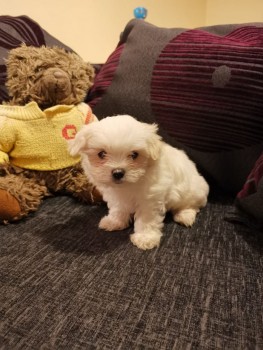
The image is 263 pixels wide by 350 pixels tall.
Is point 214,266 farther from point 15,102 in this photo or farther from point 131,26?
point 131,26

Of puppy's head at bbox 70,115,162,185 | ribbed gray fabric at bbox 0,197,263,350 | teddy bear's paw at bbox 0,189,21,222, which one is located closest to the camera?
ribbed gray fabric at bbox 0,197,263,350

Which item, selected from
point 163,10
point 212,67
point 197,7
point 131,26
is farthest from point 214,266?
point 197,7

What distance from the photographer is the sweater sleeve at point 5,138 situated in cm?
120

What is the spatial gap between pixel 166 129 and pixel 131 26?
21.2 inches

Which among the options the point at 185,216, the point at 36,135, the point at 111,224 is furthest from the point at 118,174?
the point at 36,135

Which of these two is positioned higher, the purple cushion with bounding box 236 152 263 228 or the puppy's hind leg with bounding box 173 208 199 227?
the purple cushion with bounding box 236 152 263 228

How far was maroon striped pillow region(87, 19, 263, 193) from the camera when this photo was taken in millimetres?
1159

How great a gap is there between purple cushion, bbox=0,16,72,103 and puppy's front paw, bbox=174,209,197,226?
0.87m

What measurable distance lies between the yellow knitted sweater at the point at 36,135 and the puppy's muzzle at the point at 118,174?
1.39 ft

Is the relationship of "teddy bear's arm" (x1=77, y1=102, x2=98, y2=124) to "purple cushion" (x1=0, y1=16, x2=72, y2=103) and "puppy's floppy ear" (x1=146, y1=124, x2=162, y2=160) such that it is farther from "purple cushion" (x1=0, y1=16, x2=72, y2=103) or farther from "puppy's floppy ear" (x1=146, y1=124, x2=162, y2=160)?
"puppy's floppy ear" (x1=146, y1=124, x2=162, y2=160)

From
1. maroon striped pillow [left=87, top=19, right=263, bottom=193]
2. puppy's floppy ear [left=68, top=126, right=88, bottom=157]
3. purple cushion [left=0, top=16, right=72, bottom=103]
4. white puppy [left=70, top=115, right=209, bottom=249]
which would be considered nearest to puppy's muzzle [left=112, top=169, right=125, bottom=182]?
white puppy [left=70, top=115, right=209, bottom=249]

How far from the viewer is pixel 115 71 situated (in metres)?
1.41

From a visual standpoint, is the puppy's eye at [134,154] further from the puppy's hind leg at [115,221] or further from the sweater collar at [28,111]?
the sweater collar at [28,111]

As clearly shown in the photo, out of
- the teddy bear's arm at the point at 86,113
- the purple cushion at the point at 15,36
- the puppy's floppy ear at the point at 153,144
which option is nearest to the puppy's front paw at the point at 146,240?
the puppy's floppy ear at the point at 153,144
